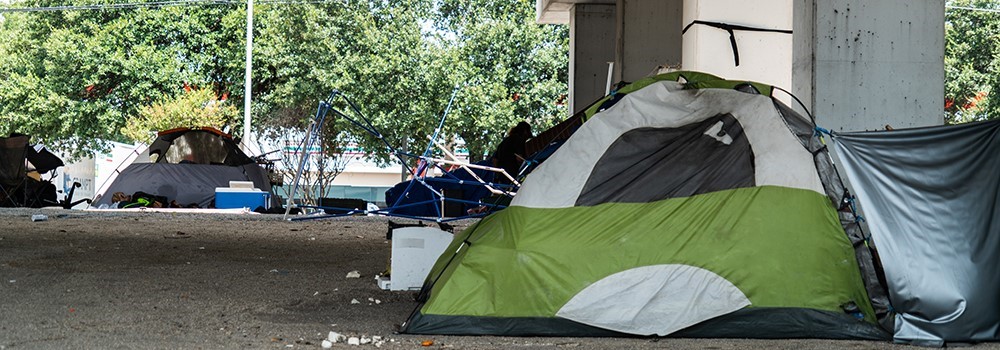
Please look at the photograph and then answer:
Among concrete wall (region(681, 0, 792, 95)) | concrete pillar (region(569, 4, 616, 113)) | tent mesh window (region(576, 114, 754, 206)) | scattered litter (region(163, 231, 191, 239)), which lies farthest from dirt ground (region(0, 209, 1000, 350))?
concrete pillar (region(569, 4, 616, 113))

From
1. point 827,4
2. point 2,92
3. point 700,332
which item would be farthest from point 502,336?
point 2,92

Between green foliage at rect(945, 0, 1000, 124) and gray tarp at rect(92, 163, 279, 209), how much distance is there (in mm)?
18693

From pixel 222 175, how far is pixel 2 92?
40.5 ft

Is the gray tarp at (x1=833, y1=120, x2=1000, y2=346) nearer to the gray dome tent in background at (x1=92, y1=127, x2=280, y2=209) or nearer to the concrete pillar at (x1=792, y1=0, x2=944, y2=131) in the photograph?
the concrete pillar at (x1=792, y1=0, x2=944, y2=131)

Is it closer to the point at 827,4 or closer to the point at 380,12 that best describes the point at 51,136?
the point at 380,12

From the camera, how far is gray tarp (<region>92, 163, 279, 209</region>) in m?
→ 18.7

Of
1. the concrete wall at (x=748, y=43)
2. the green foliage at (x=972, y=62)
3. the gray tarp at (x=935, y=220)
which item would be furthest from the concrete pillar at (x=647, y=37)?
the green foliage at (x=972, y=62)

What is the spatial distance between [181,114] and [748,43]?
68.8 ft

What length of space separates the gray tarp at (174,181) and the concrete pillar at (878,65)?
44.8 feet

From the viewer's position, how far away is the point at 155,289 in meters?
6.33

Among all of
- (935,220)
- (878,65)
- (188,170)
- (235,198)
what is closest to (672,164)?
(935,220)

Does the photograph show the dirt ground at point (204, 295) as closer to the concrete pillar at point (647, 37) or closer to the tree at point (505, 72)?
the concrete pillar at point (647, 37)

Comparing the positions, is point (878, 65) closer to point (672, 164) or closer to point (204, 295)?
point (672, 164)

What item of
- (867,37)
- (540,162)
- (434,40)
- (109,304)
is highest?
(434,40)
